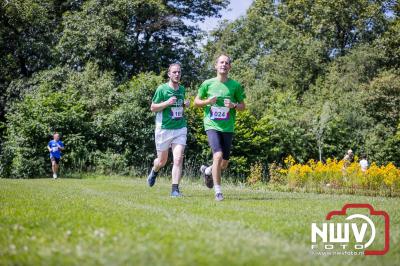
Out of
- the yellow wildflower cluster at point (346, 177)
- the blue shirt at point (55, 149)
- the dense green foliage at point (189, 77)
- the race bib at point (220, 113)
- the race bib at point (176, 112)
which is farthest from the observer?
the dense green foliage at point (189, 77)

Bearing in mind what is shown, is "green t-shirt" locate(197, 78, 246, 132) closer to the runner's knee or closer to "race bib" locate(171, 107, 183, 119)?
the runner's knee

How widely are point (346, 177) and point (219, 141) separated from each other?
857 centimetres

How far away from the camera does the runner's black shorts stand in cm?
806

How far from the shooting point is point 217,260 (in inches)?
115

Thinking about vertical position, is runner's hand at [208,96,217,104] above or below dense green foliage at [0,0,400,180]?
below

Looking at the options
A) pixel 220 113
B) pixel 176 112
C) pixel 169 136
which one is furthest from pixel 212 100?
pixel 169 136

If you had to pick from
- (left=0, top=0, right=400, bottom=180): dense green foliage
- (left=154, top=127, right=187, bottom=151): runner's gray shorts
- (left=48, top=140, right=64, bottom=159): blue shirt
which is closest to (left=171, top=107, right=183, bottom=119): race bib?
(left=154, top=127, right=187, bottom=151): runner's gray shorts

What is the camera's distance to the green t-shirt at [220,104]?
814 centimetres

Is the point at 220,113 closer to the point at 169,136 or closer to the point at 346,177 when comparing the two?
the point at 169,136

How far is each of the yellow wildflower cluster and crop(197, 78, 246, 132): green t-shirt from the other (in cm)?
783

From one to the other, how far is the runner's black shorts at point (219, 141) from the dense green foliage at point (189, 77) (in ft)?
42.2

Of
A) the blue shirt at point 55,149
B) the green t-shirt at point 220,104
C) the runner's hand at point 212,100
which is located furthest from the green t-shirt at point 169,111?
the blue shirt at point 55,149

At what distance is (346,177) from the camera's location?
15.3m

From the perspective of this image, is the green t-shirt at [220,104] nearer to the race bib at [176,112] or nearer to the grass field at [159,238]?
the race bib at [176,112]
